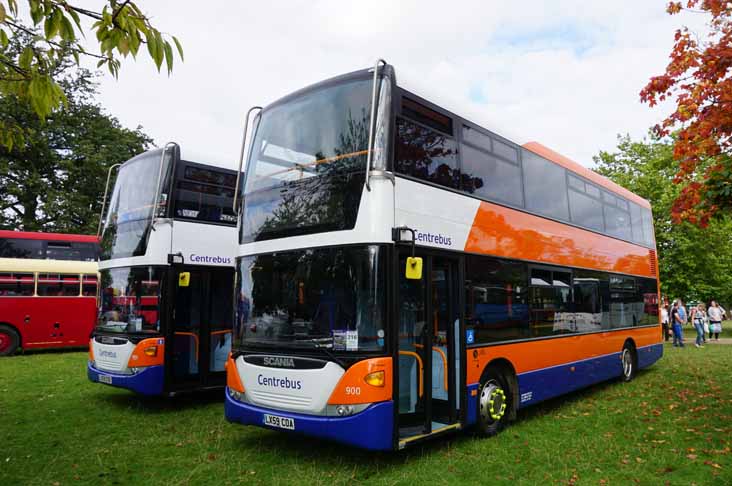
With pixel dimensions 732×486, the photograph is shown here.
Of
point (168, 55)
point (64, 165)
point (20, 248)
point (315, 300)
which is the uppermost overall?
point (64, 165)

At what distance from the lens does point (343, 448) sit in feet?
23.5

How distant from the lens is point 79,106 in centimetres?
3262

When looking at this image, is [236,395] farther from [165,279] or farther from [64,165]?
[64,165]

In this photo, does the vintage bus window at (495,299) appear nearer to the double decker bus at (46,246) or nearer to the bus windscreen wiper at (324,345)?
the bus windscreen wiper at (324,345)

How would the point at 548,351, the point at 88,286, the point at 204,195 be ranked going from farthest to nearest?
the point at 88,286, the point at 204,195, the point at 548,351

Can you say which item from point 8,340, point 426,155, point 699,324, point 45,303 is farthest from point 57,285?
point 699,324

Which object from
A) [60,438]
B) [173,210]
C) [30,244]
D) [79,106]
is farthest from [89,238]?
[79,106]

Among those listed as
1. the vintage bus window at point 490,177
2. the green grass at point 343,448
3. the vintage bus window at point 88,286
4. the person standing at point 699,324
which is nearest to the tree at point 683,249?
the person standing at point 699,324

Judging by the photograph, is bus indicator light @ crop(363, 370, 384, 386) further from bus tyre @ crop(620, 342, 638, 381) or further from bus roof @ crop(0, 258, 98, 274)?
bus roof @ crop(0, 258, 98, 274)

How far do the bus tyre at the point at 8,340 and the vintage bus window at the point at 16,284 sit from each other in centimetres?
107

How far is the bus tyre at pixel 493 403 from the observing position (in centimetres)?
768

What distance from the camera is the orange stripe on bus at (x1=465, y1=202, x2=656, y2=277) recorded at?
795 cm

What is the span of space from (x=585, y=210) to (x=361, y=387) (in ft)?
22.9

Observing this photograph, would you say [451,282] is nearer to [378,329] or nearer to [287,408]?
[378,329]
